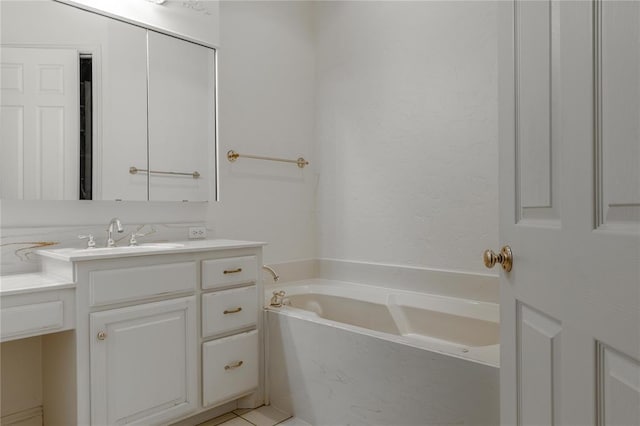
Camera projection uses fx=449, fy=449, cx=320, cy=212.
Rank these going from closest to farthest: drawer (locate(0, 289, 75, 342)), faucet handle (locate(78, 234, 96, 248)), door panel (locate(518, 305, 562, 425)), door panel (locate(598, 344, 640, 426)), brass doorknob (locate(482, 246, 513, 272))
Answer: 1. door panel (locate(598, 344, 640, 426))
2. door panel (locate(518, 305, 562, 425))
3. brass doorknob (locate(482, 246, 513, 272))
4. drawer (locate(0, 289, 75, 342))
5. faucet handle (locate(78, 234, 96, 248))

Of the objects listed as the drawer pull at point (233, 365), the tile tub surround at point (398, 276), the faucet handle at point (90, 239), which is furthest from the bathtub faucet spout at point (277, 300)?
the faucet handle at point (90, 239)

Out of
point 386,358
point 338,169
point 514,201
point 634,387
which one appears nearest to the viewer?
point 634,387

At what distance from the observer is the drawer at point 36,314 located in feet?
5.12

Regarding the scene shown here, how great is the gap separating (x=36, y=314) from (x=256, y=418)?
46.6 inches

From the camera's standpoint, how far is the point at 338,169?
10.3 feet

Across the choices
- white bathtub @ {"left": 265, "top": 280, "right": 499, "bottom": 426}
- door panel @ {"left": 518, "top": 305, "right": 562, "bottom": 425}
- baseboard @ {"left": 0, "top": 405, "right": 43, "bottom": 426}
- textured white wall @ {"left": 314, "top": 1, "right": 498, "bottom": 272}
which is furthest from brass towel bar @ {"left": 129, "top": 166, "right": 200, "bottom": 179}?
door panel @ {"left": 518, "top": 305, "right": 562, "bottom": 425}

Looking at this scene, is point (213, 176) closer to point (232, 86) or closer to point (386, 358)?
point (232, 86)

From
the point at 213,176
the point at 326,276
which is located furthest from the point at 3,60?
the point at 326,276

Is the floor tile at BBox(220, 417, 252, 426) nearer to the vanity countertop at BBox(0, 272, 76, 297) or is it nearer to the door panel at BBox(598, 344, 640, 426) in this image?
the vanity countertop at BBox(0, 272, 76, 297)

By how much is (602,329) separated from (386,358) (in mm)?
1266

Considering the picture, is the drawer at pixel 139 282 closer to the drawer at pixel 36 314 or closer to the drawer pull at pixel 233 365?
the drawer at pixel 36 314

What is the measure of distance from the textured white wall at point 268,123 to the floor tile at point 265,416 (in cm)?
98

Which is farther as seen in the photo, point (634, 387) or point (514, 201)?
point (514, 201)

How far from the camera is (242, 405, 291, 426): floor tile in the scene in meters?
2.25
